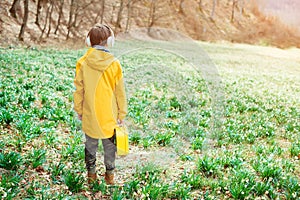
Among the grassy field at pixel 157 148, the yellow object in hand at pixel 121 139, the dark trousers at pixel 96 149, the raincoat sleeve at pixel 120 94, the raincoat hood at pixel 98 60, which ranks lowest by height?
the grassy field at pixel 157 148

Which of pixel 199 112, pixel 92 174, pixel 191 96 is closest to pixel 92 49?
pixel 92 174

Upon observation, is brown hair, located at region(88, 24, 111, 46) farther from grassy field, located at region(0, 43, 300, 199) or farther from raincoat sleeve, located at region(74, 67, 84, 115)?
grassy field, located at region(0, 43, 300, 199)

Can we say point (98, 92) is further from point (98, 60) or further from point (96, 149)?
point (96, 149)

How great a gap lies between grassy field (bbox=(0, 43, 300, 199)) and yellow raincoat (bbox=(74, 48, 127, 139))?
828 millimetres

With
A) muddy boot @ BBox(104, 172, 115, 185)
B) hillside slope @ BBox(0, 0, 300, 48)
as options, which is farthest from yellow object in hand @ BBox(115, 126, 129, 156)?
hillside slope @ BBox(0, 0, 300, 48)

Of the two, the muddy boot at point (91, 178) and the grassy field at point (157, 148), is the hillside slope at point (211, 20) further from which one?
the muddy boot at point (91, 178)

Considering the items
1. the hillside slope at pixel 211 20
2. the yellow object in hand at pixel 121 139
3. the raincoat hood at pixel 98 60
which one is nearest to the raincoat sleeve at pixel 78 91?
the raincoat hood at pixel 98 60

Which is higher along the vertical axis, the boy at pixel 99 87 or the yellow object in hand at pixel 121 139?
the boy at pixel 99 87

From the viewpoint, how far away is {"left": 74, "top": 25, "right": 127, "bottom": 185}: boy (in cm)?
399

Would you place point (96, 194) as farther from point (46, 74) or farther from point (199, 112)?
point (46, 74)

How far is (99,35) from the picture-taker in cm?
400

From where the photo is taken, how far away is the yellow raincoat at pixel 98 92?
3.98m

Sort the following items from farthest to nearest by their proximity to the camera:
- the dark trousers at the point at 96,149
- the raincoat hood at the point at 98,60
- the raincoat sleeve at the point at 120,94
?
the dark trousers at the point at 96,149 → the raincoat sleeve at the point at 120,94 → the raincoat hood at the point at 98,60

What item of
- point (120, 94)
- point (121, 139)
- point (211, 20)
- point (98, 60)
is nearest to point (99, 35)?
point (98, 60)
